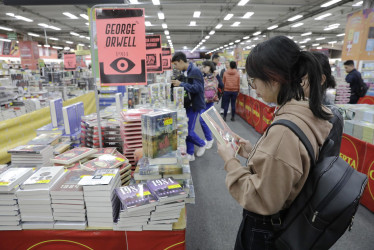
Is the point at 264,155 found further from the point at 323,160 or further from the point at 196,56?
the point at 196,56

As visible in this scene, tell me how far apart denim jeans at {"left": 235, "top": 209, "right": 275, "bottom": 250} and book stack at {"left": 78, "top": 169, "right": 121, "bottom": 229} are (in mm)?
794

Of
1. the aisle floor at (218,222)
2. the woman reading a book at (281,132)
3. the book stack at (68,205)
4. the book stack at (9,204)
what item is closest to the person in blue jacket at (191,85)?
the aisle floor at (218,222)

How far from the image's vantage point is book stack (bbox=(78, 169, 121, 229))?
144 centimetres

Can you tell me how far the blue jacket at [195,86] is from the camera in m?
4.14

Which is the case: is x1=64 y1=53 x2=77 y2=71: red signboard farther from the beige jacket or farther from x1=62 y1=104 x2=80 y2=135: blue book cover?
the beige jacket

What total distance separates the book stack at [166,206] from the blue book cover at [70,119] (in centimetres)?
151

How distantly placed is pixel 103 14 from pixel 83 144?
137 centimetres

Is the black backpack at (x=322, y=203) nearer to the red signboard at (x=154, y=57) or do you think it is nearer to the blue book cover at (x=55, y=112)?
the blue book cover at (x=55, y=112)

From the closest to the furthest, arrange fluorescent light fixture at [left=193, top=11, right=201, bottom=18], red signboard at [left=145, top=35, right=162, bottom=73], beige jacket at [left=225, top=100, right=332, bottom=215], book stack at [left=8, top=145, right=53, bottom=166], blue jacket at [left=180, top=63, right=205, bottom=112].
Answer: beige jacket at [left=225, top=100, right=332, bottom=215], book stack at [left=8, top=145, right=53, bottom=166], blue jacket at [left=180, top=63, right=205, bottom=112], red signboard at [left=145, top=35, right=162, bottom=73], fluorescent light fixture at [left=193, top=11, right=201, bottom=18]

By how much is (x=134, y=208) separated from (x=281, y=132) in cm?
92

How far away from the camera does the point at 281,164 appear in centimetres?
88

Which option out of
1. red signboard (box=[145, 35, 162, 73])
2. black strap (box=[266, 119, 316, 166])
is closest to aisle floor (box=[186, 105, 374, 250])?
black strap (box=[266, 119, 316, 166])

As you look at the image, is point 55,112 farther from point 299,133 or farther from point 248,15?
point 248,15

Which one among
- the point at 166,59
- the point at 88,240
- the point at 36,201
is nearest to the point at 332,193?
the point at 88,240
